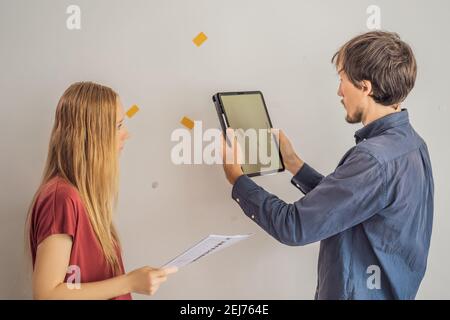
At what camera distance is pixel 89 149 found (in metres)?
1.03

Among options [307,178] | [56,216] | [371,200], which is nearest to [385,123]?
[371,200]

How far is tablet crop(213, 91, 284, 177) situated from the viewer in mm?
1284

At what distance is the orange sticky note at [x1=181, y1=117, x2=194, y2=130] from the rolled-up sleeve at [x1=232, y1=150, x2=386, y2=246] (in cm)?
39

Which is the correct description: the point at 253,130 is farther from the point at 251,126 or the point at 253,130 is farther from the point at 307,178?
the point at 307,178

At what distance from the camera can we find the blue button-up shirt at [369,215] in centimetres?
105

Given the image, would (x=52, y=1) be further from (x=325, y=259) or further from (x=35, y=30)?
(x=325, y=259)

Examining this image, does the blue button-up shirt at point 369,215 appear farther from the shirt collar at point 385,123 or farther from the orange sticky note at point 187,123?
the orange sticky note at point 187,123

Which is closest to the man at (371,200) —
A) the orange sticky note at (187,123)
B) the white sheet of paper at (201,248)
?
the white sheet of paper at (201,248)

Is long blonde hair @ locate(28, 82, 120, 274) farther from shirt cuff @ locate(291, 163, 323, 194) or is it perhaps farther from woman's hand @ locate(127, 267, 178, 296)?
shirt cuff @ locate(291, 163, 323, 194)

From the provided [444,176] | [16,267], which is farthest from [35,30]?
[444,176]

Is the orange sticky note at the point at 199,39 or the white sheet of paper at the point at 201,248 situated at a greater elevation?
the orange sticky note at the point at 199,39

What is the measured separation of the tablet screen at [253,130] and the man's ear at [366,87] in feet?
1.05

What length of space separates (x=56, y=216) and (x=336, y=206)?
57cm
